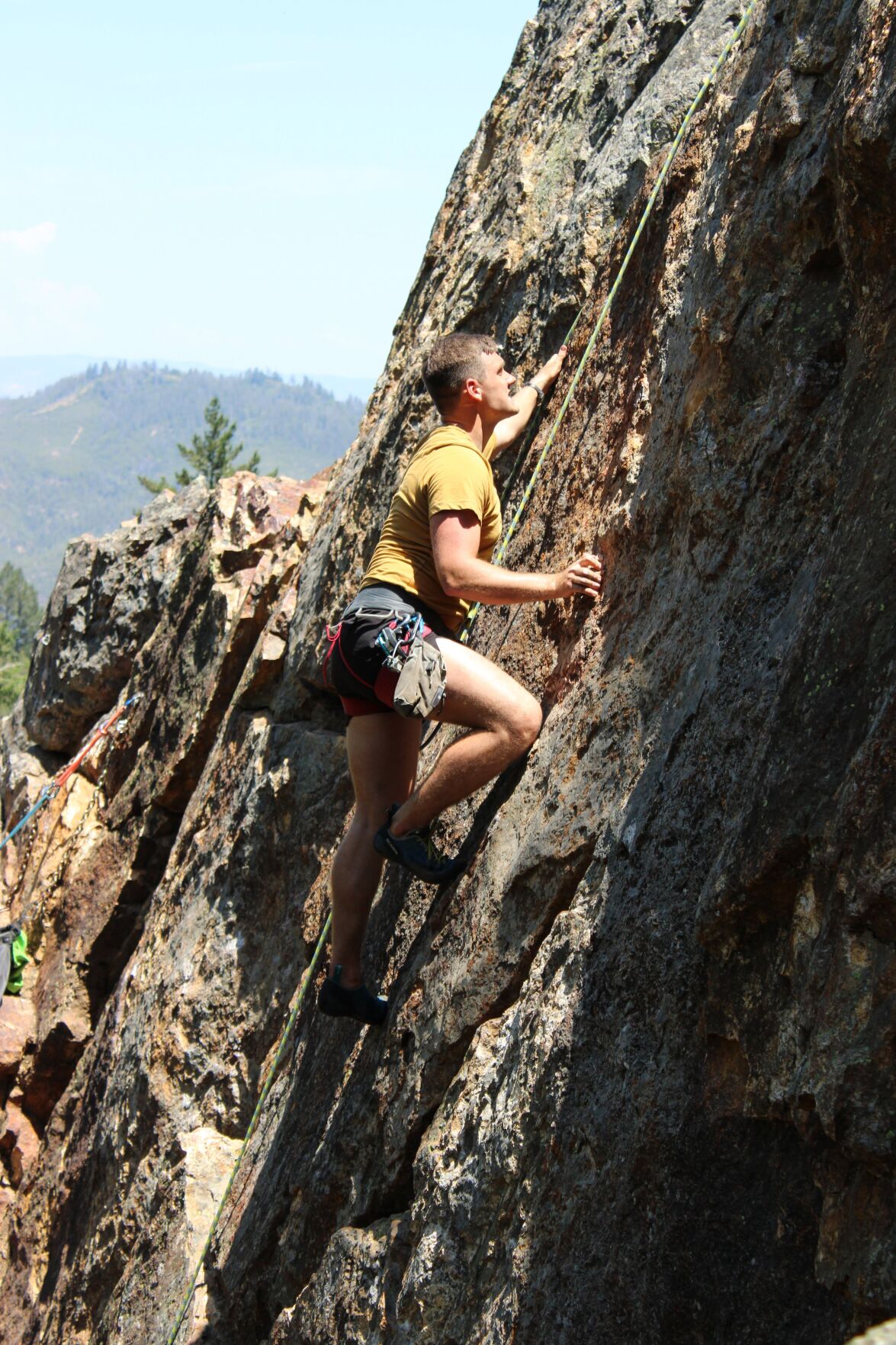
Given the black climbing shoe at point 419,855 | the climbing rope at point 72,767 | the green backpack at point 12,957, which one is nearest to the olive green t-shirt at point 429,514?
the black climbing shoe at point 419,855

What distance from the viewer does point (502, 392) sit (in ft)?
19.0

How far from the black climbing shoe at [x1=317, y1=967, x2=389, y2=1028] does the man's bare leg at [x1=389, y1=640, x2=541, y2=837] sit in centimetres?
113

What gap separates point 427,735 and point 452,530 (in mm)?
2075

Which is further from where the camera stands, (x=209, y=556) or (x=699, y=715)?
(x=209, y=556)

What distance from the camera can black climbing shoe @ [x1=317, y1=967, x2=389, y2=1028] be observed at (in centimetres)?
568

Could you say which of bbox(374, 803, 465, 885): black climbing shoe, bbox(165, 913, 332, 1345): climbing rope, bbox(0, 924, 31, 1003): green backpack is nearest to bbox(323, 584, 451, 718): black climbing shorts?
bbox(374, 803, 465, 885): black climbing shoe

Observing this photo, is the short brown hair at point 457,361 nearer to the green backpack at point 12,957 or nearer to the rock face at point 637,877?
the rock face at point 637,877

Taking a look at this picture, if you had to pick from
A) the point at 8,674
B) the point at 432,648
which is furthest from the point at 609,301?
the point at 8,674

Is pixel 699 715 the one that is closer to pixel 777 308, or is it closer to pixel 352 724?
→ pixel 777 308

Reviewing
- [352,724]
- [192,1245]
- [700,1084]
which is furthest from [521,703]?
[192,1245]

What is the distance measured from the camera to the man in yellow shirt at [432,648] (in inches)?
205

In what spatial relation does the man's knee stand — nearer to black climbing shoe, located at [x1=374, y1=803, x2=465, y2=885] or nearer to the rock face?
the rock face

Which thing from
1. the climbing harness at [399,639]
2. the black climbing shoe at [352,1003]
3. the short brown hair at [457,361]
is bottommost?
the black climbing shoe at [352,1003]

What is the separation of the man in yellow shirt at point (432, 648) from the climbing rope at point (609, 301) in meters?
0.48
